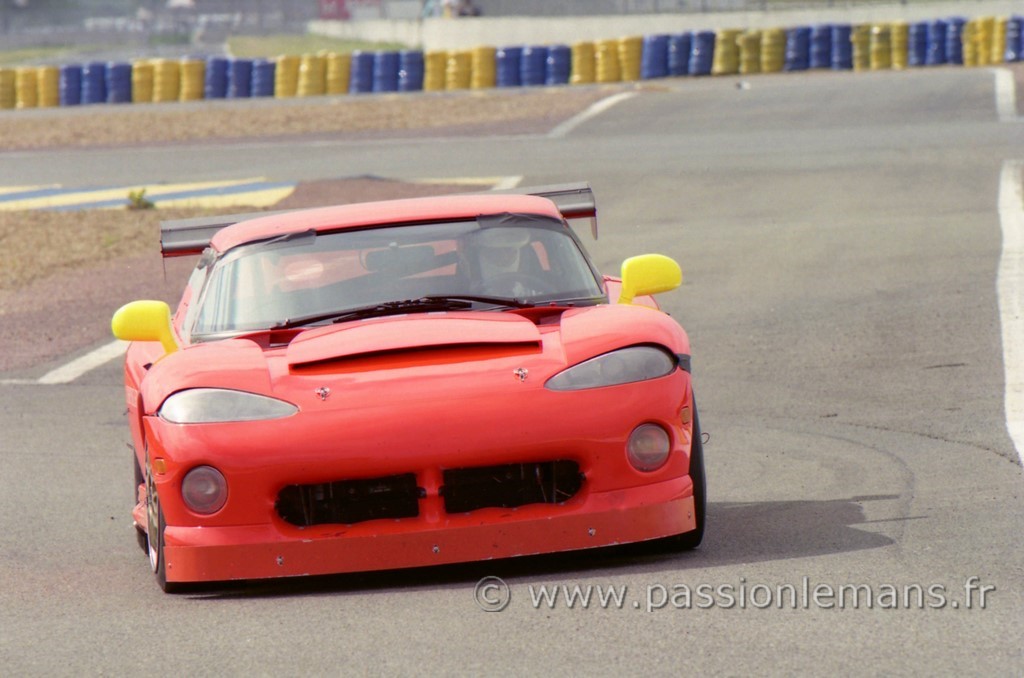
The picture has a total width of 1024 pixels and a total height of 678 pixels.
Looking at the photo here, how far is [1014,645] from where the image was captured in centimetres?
454

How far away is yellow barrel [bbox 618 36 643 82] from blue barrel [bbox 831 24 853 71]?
16.2ft

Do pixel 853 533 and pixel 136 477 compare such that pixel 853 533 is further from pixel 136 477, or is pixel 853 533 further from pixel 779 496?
pixel 136 477

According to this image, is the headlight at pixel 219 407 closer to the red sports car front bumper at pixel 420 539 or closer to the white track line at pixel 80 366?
the red sports car front bumper at pixel 420 539

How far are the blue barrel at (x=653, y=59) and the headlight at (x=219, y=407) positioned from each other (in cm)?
3945

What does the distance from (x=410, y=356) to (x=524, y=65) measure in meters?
38.4

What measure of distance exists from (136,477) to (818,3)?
50155 millimetres

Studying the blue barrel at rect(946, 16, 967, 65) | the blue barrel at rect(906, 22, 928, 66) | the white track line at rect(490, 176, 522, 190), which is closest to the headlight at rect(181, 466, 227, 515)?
the white track line at rect(490, 176, 522, 190)

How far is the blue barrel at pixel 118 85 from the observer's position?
44469 millimetres

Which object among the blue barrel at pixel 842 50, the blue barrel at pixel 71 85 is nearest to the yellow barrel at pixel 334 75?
the blue barrel at pixel 71 85

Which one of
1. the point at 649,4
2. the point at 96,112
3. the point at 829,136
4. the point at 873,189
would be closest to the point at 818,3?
the point at 649,4

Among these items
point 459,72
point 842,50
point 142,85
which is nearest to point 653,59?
point 842,50

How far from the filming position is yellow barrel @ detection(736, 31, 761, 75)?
44.8 metres

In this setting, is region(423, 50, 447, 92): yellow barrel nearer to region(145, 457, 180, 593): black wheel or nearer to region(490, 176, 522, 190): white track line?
region(490, 176, 522, 190): white track line

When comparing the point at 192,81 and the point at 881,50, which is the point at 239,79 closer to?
the point at 192,81
